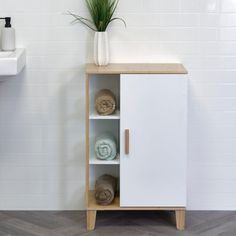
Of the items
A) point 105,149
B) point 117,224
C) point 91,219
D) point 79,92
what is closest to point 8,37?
point 79,92

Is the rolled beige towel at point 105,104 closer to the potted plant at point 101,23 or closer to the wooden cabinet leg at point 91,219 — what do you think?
the potted plant at point 101,23

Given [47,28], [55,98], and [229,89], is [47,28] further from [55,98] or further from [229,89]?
[229,89]

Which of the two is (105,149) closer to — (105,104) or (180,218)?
(105,104)

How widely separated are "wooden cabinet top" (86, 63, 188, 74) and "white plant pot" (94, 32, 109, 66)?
43 mm

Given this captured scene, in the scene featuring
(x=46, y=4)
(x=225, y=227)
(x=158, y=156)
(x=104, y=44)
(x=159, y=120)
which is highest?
(x=46, y=4)

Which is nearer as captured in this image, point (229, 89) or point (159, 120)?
point (159, 120)

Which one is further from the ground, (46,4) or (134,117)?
(46,4)

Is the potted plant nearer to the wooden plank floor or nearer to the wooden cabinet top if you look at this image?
the wooden cabinet top

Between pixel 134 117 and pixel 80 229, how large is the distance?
733mm

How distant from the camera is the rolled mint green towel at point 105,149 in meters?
3.35

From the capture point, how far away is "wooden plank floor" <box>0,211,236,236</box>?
333 centimetres

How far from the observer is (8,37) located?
11.1 feet

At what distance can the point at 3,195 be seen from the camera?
3.66 metres

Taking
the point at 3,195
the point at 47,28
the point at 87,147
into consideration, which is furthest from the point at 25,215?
the point at 47,28
